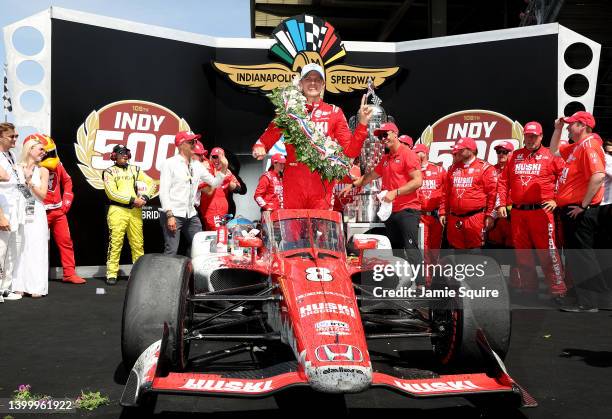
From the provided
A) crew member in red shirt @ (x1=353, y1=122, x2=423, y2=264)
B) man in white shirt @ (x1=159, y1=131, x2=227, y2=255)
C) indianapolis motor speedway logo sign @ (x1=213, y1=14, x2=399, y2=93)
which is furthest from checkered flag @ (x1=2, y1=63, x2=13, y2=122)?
crew member in red shirt @ (x1=353, y1=122, x2=423, y2=264)

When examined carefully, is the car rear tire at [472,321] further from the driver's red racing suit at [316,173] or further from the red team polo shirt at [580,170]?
the red team polo shirt at [580,170]

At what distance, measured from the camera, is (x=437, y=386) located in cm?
293

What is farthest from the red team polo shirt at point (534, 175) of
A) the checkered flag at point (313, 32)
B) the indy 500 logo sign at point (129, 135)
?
the indy 500 logo sign at point (129, 135)

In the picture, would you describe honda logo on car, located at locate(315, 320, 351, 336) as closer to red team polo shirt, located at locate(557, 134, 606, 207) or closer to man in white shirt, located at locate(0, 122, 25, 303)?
red team polo shirt, located at locate(557, 134, 606, 207)

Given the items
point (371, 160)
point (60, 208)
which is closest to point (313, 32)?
point (371, 160)

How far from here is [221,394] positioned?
2.74 m

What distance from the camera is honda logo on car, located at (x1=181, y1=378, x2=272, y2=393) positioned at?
9.14 ft

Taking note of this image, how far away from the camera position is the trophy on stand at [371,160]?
8.37 metres

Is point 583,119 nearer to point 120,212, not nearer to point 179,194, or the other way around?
point 179,194

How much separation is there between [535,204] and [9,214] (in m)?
5.33

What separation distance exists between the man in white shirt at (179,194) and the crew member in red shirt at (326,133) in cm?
252

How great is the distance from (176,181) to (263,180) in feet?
4.70

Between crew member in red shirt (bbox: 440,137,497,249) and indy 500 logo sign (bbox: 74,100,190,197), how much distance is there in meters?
3.92

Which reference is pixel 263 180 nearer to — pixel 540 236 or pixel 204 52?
pixel 204 52
